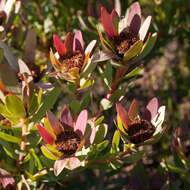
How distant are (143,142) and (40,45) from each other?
1.12 m

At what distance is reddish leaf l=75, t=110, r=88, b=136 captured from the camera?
31.6 inches

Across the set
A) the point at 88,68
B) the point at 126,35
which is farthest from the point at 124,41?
the point at 88,68

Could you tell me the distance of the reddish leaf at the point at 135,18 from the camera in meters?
0.93

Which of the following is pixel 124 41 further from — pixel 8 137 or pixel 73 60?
pixel 8 137

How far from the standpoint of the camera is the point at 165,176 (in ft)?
4.37

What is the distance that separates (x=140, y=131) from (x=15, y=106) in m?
0.40

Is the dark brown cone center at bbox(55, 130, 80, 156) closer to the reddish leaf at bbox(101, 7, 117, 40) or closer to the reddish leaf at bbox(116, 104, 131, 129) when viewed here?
the reddish leaf at bbox(116, 104, 131, 129)

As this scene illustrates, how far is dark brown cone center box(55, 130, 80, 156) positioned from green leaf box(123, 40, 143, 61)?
1.00ft

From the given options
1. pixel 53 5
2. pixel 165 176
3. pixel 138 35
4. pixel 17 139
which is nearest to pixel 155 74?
pixel 53 5

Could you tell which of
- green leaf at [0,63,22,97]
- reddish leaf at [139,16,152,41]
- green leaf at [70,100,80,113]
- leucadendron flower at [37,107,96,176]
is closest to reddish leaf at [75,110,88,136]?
leucadendron flower at [37,107,96,176]

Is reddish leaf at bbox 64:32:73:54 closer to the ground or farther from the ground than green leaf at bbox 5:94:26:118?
farther from the ground

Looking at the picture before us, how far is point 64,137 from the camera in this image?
86cm

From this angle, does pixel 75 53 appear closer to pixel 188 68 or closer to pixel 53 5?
pixel 53 5

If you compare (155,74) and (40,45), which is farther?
(155,74)
